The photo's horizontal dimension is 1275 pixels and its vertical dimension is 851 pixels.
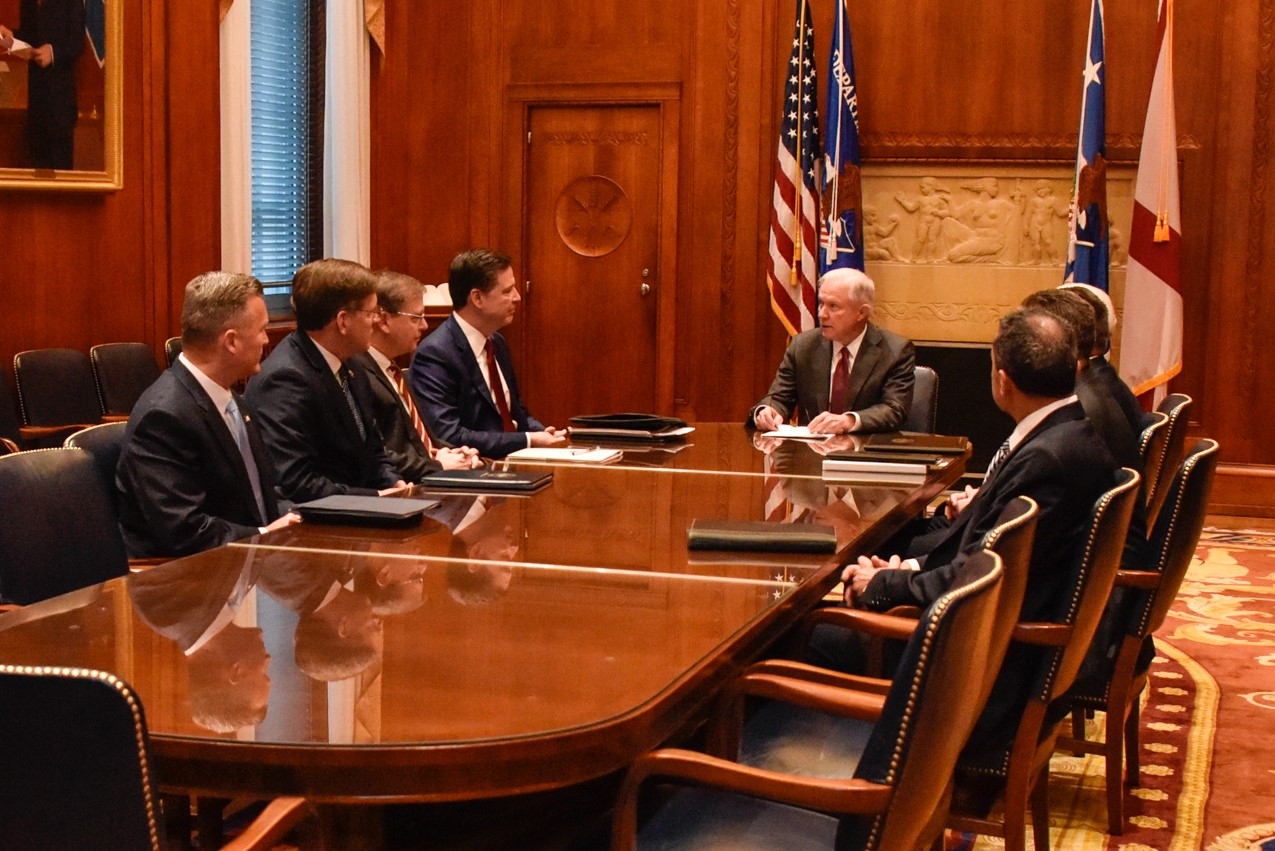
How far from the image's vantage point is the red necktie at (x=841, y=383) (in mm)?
6090

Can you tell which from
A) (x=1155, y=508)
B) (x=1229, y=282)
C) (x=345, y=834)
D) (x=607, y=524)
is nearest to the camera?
(x=345, y=834)

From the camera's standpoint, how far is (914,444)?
5.25 m

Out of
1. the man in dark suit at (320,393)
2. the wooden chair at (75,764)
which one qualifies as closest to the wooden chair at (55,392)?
the man in dark suit at (320,393)

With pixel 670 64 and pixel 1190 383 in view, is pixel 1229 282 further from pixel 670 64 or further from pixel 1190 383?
pixel 670 64

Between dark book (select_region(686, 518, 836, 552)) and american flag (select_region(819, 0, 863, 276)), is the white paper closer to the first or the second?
dark book (select_region(686, 518, 836, 552))

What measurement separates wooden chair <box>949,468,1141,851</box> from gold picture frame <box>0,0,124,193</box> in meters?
4.97

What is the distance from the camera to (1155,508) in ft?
16.2

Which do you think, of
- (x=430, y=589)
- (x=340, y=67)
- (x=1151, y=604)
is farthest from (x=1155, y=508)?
(x=340, y=67)

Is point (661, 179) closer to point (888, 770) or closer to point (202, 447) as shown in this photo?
point (202, 447)

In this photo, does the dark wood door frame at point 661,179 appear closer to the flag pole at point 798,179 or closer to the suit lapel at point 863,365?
the flag pole at point 798,179

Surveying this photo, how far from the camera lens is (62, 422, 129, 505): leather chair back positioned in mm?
3760

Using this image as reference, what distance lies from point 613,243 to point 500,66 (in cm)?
137

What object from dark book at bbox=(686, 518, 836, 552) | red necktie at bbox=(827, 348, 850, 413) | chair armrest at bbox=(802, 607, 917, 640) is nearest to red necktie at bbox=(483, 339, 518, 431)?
red necktie at bbox=(827, 348, 850, 413)

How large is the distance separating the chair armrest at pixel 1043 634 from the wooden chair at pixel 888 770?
643mm
